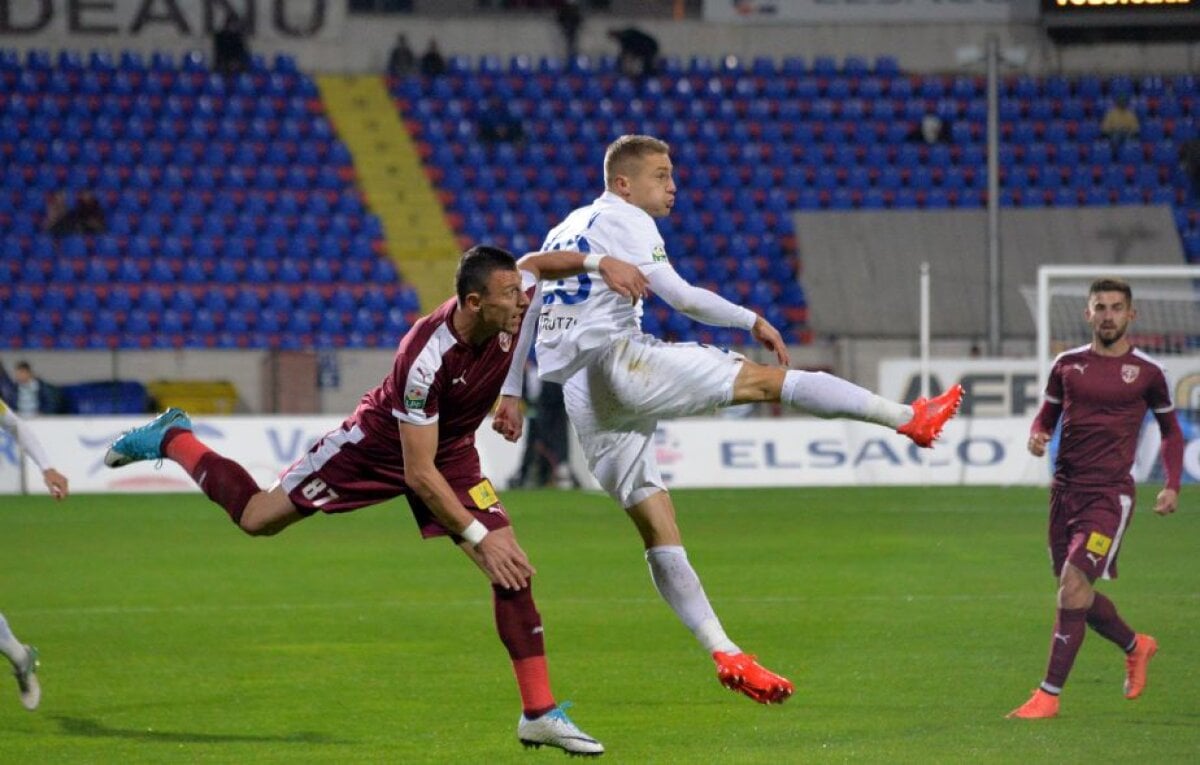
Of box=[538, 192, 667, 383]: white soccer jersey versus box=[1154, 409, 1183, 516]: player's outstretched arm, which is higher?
box=[538, 192, 667, 383]: white soccer jersey

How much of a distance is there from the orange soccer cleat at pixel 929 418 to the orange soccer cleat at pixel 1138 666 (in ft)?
6.11

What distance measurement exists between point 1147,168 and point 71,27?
18.9 m

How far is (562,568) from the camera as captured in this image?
14.2 m

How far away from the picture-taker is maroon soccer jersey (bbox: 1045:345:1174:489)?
324 inches

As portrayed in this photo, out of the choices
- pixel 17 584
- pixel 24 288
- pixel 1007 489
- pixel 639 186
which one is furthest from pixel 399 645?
pixel 24 288

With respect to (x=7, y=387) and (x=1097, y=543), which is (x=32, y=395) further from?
(x=1097, y=543)

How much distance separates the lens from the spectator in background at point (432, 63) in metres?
32.8

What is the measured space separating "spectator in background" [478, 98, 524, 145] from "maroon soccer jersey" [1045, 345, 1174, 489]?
78.2ft

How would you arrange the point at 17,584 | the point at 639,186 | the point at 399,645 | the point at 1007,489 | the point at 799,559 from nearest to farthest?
the point at 639,186, the point at 399,645, the point at 17,584, the point at 799,559, the point at 1007,489

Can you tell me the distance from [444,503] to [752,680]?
141 cm

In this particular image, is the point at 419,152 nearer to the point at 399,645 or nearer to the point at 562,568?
the point at 562,568

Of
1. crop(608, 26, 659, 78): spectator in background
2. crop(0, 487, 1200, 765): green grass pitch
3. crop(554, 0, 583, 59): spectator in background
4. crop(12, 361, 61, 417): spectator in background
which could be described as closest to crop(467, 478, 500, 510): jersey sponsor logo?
crop(0, 487, 1200, 765): green grass pitch

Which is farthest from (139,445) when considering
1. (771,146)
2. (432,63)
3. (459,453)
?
(432,63)

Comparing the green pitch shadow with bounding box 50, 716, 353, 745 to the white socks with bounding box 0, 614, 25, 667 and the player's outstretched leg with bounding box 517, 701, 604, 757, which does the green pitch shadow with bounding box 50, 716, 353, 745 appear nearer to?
the white socks with bounding box 0, 614, 25, 667
